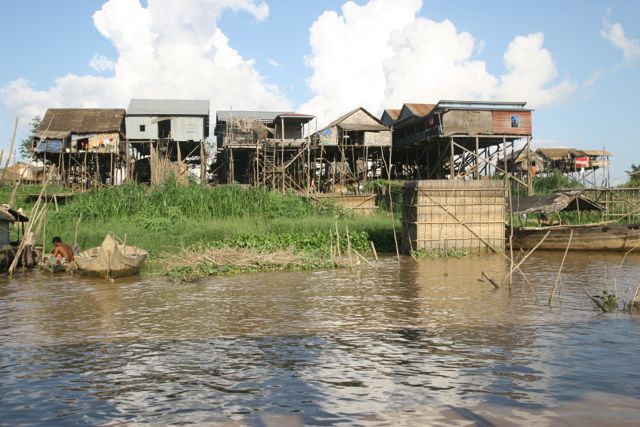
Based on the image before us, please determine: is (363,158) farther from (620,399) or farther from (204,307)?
(620,399)

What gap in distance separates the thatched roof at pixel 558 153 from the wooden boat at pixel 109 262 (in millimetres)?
32745

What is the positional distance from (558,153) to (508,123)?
11353 millimetres

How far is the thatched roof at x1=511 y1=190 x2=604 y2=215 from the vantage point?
57.6 feet

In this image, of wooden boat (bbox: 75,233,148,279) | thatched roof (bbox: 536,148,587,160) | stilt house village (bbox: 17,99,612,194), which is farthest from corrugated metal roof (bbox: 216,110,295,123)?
wooden boat (bbox: 75,233,148,279)

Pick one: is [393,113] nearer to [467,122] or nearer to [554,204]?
[467,122]

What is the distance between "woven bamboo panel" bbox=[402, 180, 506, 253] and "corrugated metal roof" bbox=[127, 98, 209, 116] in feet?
65.9

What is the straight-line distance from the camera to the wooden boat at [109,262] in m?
12.6

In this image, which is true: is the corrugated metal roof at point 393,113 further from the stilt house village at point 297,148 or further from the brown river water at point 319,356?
the brown river water at point 319,356

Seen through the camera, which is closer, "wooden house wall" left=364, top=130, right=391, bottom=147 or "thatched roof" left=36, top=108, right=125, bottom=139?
"wooden house wall" left=364, top=130, right=391, bottom=147

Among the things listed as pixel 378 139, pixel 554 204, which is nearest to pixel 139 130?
pixel 378 139

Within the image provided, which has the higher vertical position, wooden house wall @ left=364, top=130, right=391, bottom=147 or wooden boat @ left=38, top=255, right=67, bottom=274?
wooden house wall @ left=364, top=130, right=391, bottom=147

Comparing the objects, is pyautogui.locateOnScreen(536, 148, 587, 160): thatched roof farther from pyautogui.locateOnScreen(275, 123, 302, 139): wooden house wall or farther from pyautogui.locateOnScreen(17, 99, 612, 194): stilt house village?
pyautogui.locateOnScreen(275, 123, 302, 139): wooden house wall

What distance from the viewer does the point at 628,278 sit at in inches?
481

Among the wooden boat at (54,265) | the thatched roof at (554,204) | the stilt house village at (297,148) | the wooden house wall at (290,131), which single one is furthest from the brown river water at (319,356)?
the wooden house wall at (290,131)
